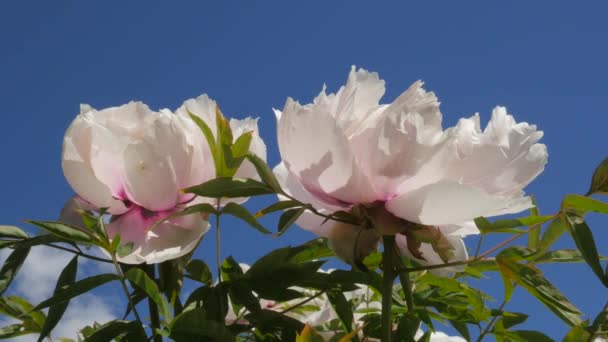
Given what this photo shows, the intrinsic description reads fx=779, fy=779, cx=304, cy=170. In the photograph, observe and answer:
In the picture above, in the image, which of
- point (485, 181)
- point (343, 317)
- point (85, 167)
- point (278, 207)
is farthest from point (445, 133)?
point (85, 167)

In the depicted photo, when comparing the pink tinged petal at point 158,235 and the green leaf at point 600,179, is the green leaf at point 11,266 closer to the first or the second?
the pink tinged petal at point 158,235

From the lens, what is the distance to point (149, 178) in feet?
2.82

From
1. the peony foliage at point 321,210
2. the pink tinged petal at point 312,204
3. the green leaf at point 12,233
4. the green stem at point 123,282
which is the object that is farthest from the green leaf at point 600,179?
the green leaf at point 12,233

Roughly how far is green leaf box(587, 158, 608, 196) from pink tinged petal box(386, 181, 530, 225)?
0.31ft

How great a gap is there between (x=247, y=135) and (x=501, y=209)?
0.89 feet

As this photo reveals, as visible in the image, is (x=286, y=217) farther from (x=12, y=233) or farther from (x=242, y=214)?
(x=12, y=233)

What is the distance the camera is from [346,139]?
0.72m

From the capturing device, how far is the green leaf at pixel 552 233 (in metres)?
0.80

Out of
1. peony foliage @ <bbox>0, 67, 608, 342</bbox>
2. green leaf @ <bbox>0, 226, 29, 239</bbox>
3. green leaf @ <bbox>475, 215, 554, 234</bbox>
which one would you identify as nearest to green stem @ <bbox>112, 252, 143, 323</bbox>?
peony foliage @ <bbox>0, 67, 608, 342</bbox>

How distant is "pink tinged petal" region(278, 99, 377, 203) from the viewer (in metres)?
0.72

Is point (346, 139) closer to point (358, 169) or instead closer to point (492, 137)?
point (358, 169)

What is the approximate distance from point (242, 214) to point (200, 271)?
0.34 ft

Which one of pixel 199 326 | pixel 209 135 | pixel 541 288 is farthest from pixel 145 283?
pixel 541 288

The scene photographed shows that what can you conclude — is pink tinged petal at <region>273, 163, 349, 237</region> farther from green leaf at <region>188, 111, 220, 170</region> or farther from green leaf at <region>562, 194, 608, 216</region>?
green leaf at <region>562, 194, 608, 216</region>
